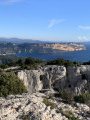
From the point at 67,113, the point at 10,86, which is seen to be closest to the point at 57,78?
the point at 10,86

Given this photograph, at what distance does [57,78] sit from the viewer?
2953 centimetres

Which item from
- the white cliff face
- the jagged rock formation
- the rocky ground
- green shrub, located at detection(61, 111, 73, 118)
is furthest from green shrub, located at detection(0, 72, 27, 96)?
the jagged rock formation

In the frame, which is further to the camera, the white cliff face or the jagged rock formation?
the jagged rock formation

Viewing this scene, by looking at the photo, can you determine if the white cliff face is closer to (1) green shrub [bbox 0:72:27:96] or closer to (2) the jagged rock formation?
(2) the jagged rock formation

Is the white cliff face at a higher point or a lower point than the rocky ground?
lower

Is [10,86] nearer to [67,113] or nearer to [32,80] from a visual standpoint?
[67,113]

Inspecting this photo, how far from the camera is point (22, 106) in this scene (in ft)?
36.7

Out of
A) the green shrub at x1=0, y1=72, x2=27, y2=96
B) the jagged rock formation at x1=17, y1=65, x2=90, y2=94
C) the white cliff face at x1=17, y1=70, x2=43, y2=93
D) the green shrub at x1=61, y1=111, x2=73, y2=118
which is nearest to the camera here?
the green shrub at x1=61, y1=111, x2=73, y2=118

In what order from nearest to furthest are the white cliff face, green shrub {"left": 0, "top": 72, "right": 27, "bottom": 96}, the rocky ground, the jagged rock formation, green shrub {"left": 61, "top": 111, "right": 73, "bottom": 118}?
the rocky ground
green shrub {"left": 61, "top": 111, "right": 73, "bottom": 118}
green shrub {"left": 0, "top": 72, "right": 27, "bottom": 96}
the white cliff face
the jagged rock formation

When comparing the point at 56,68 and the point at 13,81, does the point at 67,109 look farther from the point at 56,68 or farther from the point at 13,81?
the point at 56,68

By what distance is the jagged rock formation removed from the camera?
27.5 metres

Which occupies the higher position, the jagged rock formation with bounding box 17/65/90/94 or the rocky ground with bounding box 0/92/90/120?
the rocky ground with bounding box 0/92/90/120

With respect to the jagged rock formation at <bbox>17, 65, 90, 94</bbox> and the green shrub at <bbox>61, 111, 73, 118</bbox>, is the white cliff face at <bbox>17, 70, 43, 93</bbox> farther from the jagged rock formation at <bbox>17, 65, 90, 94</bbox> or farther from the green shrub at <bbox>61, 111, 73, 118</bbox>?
the green shrub at <bbox>61, 111, 73, 118</bbox>

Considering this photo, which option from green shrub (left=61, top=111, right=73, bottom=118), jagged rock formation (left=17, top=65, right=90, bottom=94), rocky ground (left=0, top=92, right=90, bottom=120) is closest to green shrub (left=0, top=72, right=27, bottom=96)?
rocky ground (left=0, top=92, right=90, bottom=120)
